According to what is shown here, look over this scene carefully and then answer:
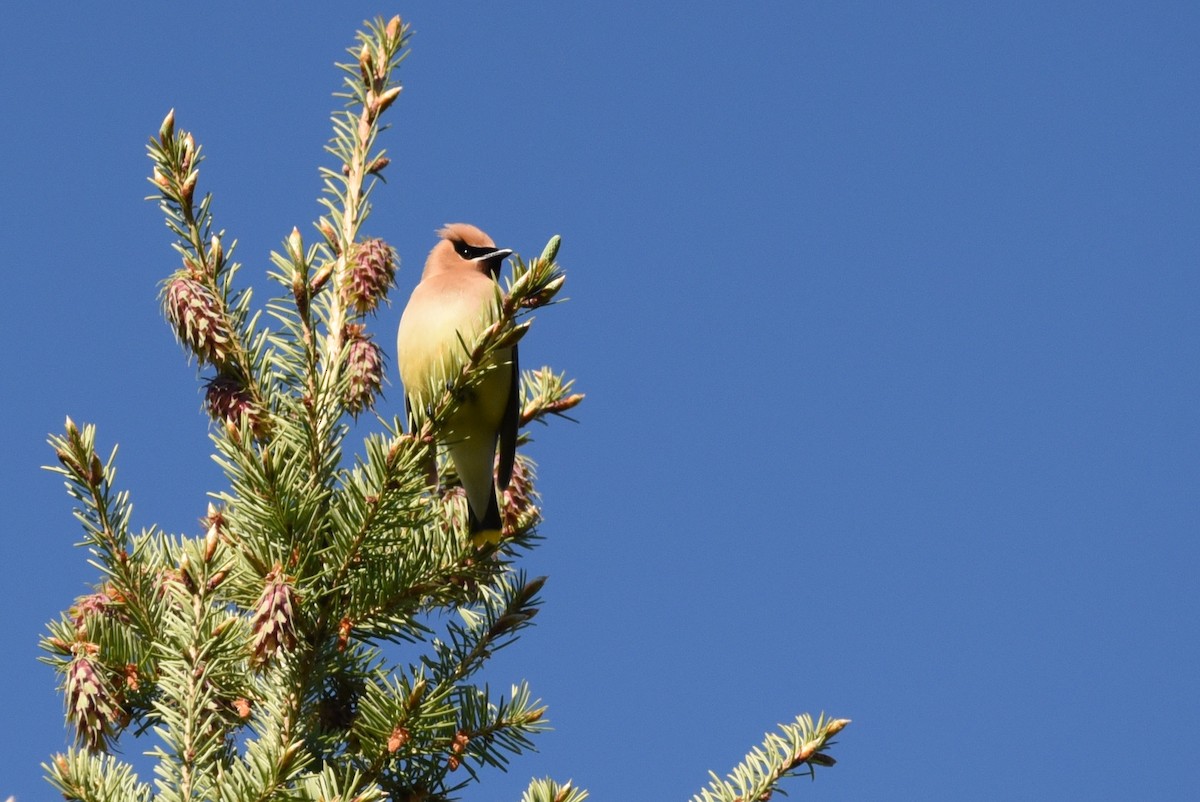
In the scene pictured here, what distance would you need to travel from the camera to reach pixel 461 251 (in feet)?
12.9

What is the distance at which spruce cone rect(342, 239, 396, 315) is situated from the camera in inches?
102

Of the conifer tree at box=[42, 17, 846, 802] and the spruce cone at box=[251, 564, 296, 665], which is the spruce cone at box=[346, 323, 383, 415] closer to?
the conifer tree at box=[42, 17, 846, 802]

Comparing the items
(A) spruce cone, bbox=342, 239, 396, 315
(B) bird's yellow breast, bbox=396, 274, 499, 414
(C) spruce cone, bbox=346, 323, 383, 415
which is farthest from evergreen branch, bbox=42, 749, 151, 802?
(B) bird's yellow breast, bbox=396, 274, 499, 414

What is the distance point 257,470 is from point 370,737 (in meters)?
0.47

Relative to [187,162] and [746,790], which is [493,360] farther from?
[746,790]

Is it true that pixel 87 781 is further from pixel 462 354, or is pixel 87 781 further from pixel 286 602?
pixel 462 354

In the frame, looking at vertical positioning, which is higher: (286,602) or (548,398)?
(548,398)

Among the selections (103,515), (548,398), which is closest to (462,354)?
(548,398)

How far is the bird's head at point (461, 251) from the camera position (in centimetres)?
389

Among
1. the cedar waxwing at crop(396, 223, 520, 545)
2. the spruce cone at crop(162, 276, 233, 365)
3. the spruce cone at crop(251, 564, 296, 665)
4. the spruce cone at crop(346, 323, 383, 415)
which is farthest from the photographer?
the cedar waxwing at crop(396, 223, 520, 545)

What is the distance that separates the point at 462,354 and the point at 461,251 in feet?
4.02

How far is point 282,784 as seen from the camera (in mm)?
1748

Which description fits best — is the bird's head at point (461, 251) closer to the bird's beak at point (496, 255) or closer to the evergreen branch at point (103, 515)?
the bird's beak at point (496, 255)

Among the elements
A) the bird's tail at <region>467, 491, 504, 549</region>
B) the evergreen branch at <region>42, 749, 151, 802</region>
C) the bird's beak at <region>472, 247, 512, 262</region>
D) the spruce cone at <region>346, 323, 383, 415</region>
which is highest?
the bird's beak at <region>472, 247, 512, 262</region>
